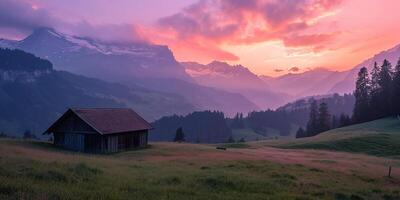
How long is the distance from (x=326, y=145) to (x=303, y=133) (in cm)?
7317

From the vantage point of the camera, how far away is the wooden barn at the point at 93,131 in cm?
5694

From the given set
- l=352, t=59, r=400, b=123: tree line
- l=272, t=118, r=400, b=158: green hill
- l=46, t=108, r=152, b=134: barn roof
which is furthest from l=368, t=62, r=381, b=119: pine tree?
l=46, t=108, r=152, b=134: barn roof

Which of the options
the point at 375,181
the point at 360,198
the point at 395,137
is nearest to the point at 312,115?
the point at 395,137

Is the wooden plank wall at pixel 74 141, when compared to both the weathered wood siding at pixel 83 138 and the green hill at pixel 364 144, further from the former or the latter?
the green hill at pixel 364 144

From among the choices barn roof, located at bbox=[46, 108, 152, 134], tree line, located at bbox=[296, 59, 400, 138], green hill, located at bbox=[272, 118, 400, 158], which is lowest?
green hill, located at bbox=[272, 118, 400, 158]

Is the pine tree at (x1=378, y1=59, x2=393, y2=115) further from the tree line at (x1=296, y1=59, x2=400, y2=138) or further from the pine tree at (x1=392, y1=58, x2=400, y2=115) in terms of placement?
the pine tree at (x1=392, y1=58, x2=400, y2=115)

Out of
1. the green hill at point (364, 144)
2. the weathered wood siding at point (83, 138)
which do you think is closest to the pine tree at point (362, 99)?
the green hill at point (364, 144)

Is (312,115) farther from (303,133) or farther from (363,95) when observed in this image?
(363,95)

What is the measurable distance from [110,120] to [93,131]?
496cm

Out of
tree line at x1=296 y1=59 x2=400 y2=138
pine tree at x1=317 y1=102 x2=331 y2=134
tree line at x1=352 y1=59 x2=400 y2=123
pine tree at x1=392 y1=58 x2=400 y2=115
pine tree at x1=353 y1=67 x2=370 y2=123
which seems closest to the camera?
pine tree at x1=392 y1=58 x2=400 y2=115

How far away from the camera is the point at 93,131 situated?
56.6 metres

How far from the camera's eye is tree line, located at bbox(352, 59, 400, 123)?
112m

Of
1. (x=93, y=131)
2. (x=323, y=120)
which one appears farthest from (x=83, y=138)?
(x=323, y=120)

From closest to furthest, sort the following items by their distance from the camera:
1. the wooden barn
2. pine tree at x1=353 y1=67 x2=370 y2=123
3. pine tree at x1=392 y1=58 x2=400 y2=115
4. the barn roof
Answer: the wooden barn < the barn roof < pine tree at x1=392 y1=58 x2=400 y2=115 < pine tree at x1=353 y1=67 x2=370 y2=123
